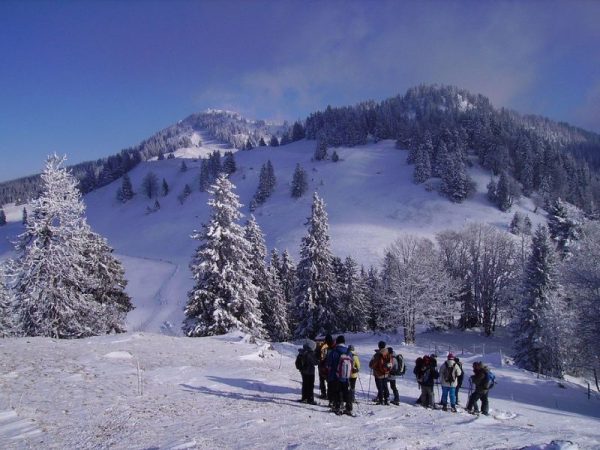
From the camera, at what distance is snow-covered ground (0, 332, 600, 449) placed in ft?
26.0

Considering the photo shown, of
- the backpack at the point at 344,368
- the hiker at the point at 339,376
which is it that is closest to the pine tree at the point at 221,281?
the hiker at the point at 339,376

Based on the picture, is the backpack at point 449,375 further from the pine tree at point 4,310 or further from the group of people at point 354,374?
the pine tree at point 4,310

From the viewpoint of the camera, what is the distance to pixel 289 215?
9038cm

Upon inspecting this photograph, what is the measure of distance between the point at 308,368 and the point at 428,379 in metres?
3.92

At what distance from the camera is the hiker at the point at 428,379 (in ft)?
39.7

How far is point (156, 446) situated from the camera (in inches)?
295

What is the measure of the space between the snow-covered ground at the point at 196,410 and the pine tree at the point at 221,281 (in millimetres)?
6794

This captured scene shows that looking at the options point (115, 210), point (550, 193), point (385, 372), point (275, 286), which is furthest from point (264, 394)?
point (115, 210)

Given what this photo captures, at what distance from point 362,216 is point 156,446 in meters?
81.5

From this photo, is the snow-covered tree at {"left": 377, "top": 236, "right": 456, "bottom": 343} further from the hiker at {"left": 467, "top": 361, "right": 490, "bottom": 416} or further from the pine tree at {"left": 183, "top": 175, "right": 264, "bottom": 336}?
the hiker at {"left": 467, "top": 361, "right": 490, "bottom": 416}

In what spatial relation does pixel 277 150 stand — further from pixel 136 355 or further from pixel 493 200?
pixel 136 355

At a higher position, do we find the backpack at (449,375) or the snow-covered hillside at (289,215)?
the snow-covered hillside at (289,215)

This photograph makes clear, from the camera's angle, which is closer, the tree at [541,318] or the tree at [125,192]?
the tree at [541,318]

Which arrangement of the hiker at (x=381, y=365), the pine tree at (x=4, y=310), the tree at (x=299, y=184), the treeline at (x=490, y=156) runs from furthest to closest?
the tree at (x=299, y=184)
the treeline at (x=490, y=156)
the pine tree at (x=4, y=310)
the hiker at (x=381, y=365)
